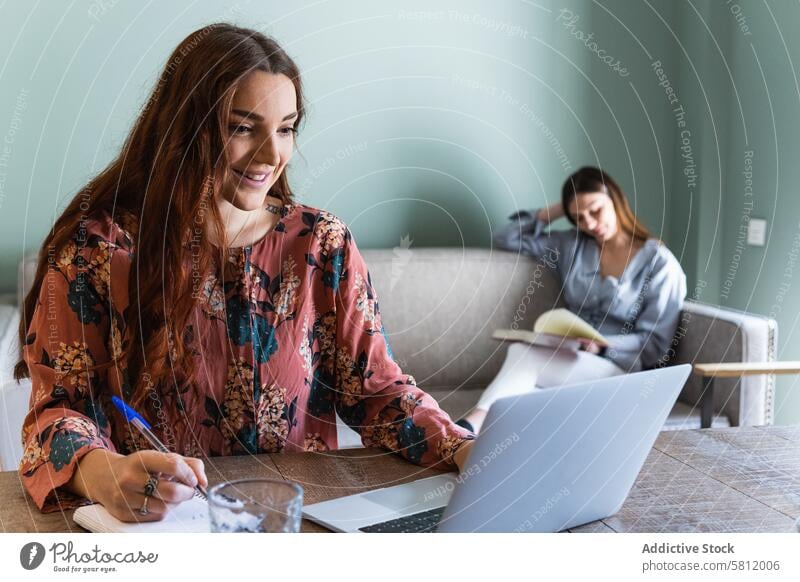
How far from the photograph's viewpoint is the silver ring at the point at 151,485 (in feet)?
2.58

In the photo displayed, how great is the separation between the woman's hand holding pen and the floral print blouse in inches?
4.9

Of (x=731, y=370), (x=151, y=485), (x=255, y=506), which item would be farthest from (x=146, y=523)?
(x=731, y=370)

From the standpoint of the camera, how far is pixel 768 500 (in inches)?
35.0

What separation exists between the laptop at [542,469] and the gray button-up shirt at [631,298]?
1.34m

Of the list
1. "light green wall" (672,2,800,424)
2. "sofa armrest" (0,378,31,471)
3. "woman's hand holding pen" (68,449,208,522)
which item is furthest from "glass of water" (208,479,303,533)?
"light green wall" (672,2,800,424)

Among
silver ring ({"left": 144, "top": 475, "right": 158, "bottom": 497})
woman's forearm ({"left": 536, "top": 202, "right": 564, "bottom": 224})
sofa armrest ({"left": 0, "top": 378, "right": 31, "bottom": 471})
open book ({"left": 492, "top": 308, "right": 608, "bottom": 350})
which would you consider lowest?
sofa armrest ({"left": 0, "top": 378, "right": 31, "bottom": 471})

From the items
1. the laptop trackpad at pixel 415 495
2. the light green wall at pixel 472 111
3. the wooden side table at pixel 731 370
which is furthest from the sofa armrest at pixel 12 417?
the wooden side table at pixel 731 370

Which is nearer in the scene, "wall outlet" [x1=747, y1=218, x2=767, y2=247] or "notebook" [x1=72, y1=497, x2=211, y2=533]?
"notebook" [x1=72, y1=497, x2=211, y2=533]

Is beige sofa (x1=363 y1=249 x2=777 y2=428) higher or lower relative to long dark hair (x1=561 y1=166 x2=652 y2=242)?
lower

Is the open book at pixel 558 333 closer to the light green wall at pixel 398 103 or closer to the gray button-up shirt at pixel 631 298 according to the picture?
the gray button-up shirt at pixel 631 298

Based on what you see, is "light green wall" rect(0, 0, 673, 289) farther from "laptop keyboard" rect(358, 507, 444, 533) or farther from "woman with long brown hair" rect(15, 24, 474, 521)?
"laptop keyboard" rect(358, 507, 444, 533)

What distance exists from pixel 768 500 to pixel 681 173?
169 cm

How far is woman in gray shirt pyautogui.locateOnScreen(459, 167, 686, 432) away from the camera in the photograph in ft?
7.03
